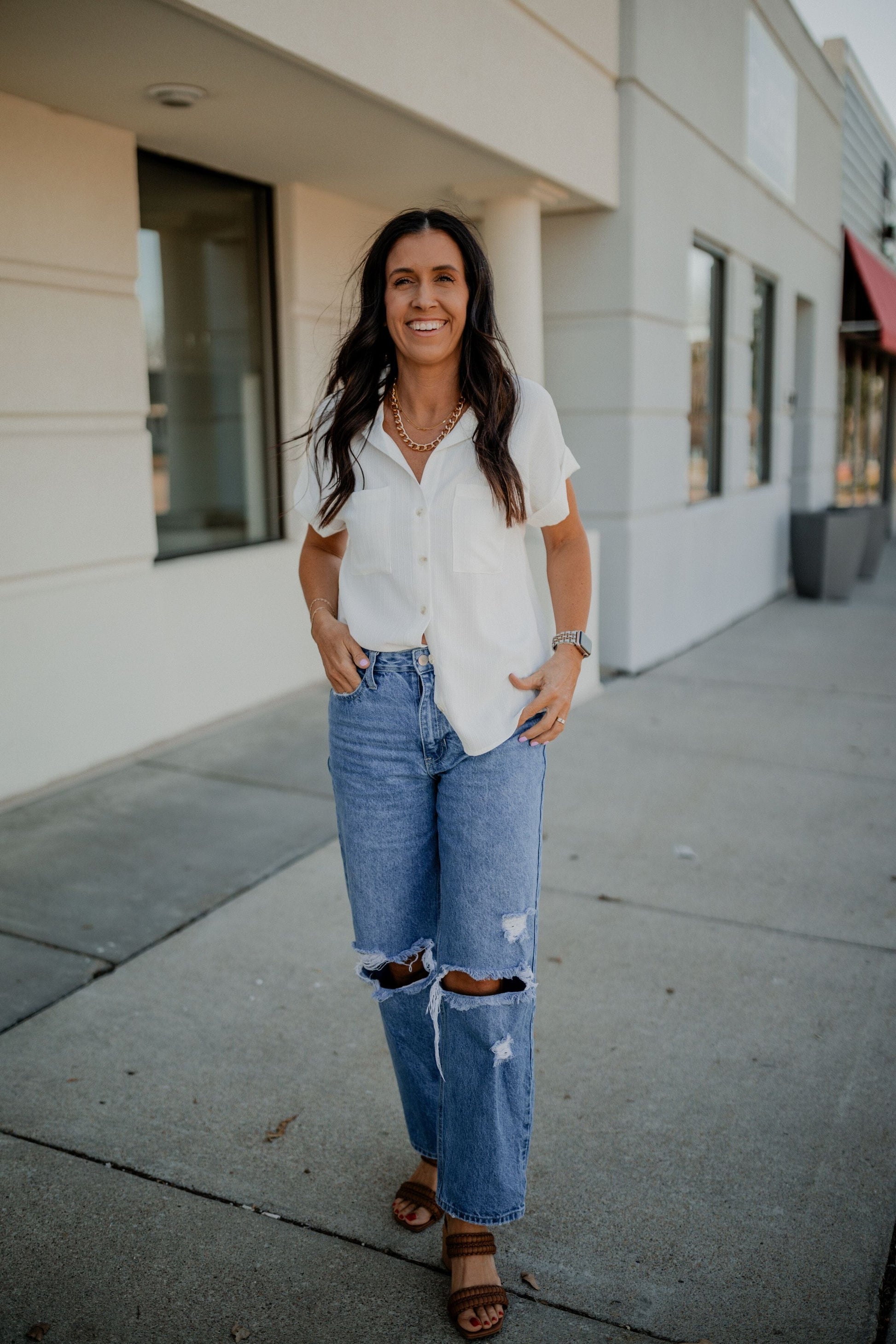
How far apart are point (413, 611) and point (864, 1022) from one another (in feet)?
6.47

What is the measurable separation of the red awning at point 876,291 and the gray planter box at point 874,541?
2002 millimetres

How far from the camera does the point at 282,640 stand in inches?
261

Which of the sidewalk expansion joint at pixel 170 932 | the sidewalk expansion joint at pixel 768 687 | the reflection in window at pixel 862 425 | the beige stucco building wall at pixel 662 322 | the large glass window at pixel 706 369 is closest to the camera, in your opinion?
the sidewalk expansion joint at pixel 170 932

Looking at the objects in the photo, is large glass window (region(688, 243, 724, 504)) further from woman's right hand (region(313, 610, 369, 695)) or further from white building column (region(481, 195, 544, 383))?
woman's right hand (region(313, 610, 369, 695))

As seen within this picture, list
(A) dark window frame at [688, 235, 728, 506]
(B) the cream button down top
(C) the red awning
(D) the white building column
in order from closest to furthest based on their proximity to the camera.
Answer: (B) the cream button down top < (D) the white building column < (A) dark window frame at [688, 235, 728, 506] < (C) the red awning

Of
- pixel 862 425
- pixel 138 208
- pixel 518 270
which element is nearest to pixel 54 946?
pixel 138 208

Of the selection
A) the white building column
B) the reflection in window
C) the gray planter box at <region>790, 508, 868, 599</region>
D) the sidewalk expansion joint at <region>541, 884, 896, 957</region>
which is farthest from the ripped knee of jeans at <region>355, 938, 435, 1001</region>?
the reflection in window

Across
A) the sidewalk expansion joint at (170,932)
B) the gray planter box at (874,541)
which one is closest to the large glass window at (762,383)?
the gray planter box at (874,541)

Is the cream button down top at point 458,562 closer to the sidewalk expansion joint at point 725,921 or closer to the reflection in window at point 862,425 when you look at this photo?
the sidewalk expansion joint at point 725,921

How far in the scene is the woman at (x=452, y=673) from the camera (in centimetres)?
211

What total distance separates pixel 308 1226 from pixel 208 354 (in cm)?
493

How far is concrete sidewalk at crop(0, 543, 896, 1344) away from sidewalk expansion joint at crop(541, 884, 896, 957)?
0.01 metres

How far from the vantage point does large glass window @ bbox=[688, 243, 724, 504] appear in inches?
350

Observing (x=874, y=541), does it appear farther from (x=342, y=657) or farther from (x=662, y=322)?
(x=342, y=657)
